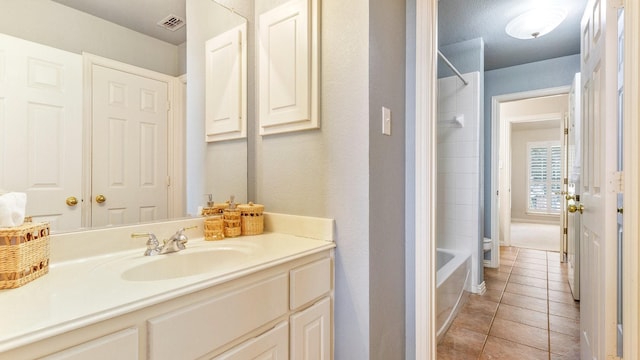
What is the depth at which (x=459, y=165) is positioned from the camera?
121 inches

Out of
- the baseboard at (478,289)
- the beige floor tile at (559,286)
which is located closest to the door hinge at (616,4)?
the baseboard at (478,289)

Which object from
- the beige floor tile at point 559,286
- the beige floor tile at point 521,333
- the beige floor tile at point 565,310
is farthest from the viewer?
the beige floor tile at point 559,286

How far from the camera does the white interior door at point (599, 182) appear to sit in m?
Answer: 1.21

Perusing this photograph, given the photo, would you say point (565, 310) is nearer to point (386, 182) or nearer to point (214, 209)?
point (386, 182)

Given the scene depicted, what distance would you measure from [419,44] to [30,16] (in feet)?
4.87

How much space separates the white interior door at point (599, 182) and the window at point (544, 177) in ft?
22.2

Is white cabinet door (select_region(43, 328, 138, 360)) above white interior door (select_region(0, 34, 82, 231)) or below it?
below

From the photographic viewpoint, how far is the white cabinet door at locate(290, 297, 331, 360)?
3.59ft

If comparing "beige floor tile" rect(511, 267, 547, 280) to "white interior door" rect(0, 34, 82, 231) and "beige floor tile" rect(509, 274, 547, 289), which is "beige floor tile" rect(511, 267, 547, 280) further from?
"white interior door" rect(0, 34, 82, 231)

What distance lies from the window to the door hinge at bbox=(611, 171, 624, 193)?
7.24 metres

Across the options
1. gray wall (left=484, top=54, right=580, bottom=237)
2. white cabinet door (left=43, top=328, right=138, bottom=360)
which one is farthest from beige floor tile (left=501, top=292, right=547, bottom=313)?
white cabinet door (left=43, top=328, right=138, bottom=360)

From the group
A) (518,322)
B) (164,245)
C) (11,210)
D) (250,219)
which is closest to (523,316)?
(518,322)

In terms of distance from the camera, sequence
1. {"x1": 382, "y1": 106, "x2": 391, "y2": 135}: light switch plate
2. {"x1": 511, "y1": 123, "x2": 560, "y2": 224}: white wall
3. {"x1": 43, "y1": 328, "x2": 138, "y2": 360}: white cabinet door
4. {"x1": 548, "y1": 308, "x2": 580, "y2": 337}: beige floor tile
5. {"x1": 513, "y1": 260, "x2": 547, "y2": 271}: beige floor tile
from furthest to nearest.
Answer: {"x1": 511, "y1": 123, "x2": 560, "y2": 224}: white wall
{"x1": 513, "y1": 260, "x2": 547, "y2": 271}: beige floor tile
{"x1": 548, "y1": 308, "x2": 580, "y2": 337}: beige floor tile
{"x1": 382, "y1": 106, "x2": 391, "y2": 135}: light switch plate
{"x1": 43, "y1": 328, "x2": 138, "y2": 360}: white cabinet door

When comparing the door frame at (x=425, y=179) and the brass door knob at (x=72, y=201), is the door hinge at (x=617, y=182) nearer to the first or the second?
the door frame at (x=425, y=179)
